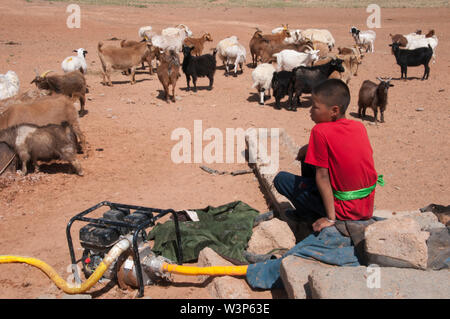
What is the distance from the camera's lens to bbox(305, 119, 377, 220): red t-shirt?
11.0 feet

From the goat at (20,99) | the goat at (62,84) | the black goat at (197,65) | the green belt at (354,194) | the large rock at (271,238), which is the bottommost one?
the large rock at (271,238)

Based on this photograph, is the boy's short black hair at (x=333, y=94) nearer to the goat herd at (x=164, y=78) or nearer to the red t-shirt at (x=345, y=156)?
the red t-shirt at (x=345, y=156)

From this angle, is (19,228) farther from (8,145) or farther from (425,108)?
(425,108)

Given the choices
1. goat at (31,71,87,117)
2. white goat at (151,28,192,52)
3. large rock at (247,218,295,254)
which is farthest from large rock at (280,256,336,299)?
white goat at (151,28,192,52)

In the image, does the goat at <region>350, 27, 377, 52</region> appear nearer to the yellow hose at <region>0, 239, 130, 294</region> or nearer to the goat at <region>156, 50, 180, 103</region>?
the goat at <region>156, 50, 180, 103</region>

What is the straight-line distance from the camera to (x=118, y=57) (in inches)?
509

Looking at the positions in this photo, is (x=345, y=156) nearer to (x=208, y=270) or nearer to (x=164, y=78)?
(x=208, y=270)

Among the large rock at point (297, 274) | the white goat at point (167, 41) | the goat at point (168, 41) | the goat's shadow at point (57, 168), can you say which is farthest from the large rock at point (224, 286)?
the white goat at point (167, 41)

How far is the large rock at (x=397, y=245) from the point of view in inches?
119

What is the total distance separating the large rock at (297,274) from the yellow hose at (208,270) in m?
0.47

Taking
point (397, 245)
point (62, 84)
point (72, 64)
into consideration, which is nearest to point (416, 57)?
point (72, 64)

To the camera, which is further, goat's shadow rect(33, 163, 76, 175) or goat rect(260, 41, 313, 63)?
goat rect(260, 41, 313, 63)

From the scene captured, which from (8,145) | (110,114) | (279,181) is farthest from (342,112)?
(110,114)

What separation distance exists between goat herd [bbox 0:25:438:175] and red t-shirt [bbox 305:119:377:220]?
183 inches
